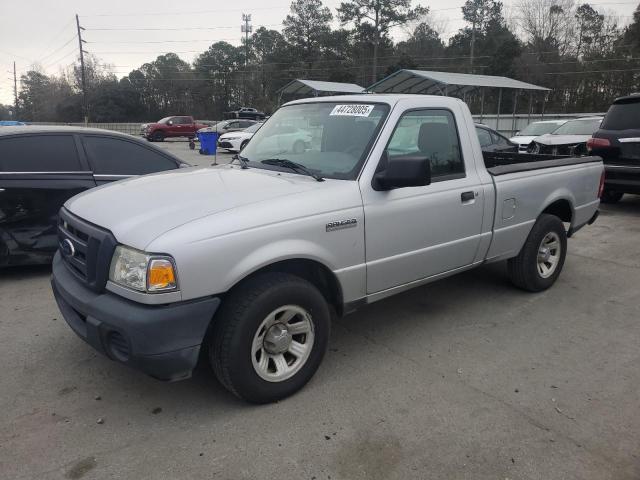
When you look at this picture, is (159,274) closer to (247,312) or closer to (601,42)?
(247,312)

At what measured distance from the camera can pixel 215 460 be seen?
8.34 feet

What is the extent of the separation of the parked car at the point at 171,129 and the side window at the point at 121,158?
30.4 meters

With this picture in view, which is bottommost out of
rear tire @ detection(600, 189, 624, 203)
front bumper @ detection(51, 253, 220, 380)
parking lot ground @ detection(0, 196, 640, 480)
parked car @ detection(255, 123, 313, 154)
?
parking lot ground @ detection(0, 196, 640, 480)

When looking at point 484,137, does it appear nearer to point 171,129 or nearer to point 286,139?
point 286,139

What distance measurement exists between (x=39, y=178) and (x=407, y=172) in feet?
13.3

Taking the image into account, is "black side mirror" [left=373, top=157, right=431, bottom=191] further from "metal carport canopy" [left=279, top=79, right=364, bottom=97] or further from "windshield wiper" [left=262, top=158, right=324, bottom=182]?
"metal carport canopy" [left=279, top=79, right=364, bottom=97]

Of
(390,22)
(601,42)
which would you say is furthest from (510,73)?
(390,22)

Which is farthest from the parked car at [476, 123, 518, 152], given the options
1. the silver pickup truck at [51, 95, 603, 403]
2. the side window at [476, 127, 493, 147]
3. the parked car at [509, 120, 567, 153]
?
the silver pickup truck at [51, 95, 603, 403]

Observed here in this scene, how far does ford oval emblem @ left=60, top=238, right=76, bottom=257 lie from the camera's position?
312 centimetres

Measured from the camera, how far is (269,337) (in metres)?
2.98

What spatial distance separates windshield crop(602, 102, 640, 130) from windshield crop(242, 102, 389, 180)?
6.75 metres

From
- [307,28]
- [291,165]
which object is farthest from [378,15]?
[291,165]

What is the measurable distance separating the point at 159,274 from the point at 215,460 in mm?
1003

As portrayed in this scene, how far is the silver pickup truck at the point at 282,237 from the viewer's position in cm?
259
